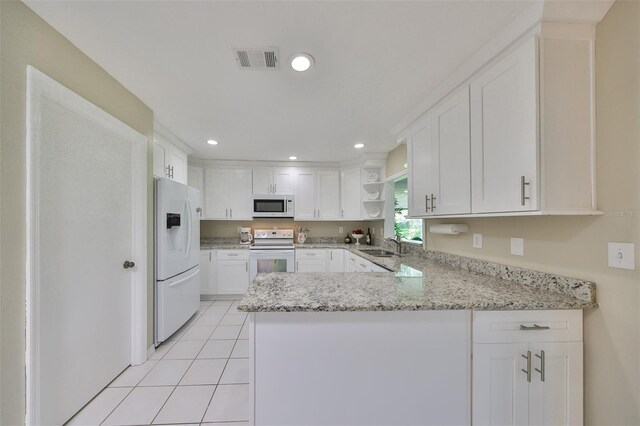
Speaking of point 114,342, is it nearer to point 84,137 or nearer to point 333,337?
point 84,137

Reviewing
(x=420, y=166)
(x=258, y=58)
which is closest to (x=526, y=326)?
(x=420, y=166)

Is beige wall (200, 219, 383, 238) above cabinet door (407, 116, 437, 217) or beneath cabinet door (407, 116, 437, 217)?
beneath

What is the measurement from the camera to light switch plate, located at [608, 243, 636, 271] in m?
1.03

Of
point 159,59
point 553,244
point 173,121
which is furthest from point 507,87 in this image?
point 173,121

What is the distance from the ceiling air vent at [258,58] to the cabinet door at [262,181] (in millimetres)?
2663

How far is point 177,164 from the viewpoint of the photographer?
323cm

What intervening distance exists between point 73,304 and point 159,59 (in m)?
1.66

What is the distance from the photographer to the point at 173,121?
2.57 m

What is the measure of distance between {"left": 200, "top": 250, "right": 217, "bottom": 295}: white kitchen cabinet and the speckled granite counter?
2675 mm

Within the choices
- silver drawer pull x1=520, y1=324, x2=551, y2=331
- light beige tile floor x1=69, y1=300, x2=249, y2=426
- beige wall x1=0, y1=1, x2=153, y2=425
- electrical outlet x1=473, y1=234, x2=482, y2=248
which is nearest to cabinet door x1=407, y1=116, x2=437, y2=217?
electrical outlet x1=473, y1=234, x2=482, y2=248

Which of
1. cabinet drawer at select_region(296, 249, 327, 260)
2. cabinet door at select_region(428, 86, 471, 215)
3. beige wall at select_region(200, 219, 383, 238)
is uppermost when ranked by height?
cabinet door at select_region(428, 86, 471, 215)

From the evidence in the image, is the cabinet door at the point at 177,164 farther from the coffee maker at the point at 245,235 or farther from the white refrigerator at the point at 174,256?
the coffee maker at the point at 245,235

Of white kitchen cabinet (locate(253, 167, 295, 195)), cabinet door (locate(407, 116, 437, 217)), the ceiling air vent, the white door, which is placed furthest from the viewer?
white kitchen cabinet (locate(253, 167, 295, 195))

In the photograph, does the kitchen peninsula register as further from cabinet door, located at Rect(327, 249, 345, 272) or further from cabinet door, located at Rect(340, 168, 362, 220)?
cabinet door, located at Rect(340, 168, 362, 220)
